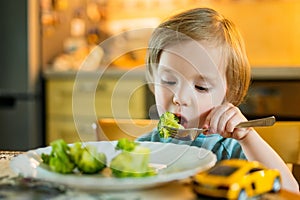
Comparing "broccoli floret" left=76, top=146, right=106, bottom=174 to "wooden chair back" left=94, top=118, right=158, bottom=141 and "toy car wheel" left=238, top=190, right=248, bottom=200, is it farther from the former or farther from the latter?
"wooden chair back" left=94, top=118, right=158, bottom=141

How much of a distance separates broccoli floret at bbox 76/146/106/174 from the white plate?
0.03 ft

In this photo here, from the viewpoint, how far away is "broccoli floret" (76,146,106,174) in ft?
2.52

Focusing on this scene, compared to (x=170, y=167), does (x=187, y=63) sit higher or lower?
higher

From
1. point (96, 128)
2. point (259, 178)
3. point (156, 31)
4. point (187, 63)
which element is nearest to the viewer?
point (259, 178)

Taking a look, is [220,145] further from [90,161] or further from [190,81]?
[90,161]

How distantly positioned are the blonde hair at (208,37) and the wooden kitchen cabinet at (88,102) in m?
1.58

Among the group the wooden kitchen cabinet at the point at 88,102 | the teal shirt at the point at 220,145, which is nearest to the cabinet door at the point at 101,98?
the wooden kitchen cabinet at the point at 88,102

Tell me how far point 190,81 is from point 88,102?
6.46 feet

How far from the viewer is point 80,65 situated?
10.5ft

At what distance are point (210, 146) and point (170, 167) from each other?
388 mm

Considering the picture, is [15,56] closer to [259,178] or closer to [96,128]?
[96,128]

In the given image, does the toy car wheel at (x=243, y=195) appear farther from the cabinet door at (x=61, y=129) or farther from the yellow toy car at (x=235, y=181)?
the cabinet door at (x=61, y=129)

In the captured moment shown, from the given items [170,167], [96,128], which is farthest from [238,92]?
[170,167]

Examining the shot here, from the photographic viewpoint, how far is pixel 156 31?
1.29 metres
